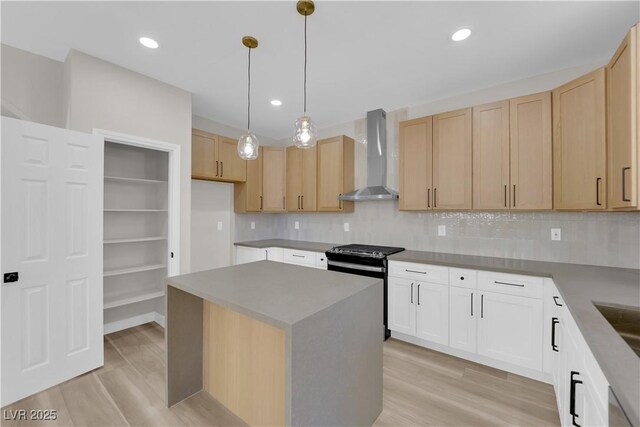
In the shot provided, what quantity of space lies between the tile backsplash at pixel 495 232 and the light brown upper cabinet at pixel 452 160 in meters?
0.34

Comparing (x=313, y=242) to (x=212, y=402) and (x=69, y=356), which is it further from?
(x=69, y=356)

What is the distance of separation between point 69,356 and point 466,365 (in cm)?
334

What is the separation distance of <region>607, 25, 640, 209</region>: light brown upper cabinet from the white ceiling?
445 mm

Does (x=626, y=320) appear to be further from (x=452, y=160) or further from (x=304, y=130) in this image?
(x=304, y=130)

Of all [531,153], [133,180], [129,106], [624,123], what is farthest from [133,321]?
[624,123]

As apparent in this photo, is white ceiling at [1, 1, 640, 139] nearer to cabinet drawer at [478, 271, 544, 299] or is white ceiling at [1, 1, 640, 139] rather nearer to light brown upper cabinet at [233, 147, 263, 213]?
light brown upper cabinet at [233, 147, 263, 213]

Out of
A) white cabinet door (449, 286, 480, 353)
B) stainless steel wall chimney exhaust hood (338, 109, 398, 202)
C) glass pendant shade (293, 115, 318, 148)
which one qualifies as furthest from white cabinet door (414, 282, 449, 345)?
glass pendant shade (293, 115, 318, 148)

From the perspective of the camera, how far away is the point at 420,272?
2.71m

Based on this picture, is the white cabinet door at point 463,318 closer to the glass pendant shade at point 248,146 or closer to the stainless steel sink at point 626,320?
the stainless steel sink at point 626,320

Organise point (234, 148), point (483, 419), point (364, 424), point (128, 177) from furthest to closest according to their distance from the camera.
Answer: point (234, 148)
point (128, 177)
point (483, 419)
point (364, 424)

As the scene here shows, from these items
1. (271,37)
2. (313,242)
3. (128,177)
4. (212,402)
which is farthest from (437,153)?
(128,177)

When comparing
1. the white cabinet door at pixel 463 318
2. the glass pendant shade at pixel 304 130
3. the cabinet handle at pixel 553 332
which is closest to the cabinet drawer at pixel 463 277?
the white cabinet door at pixel 463 318

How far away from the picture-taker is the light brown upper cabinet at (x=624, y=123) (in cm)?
151

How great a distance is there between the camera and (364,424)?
164 centimetres
